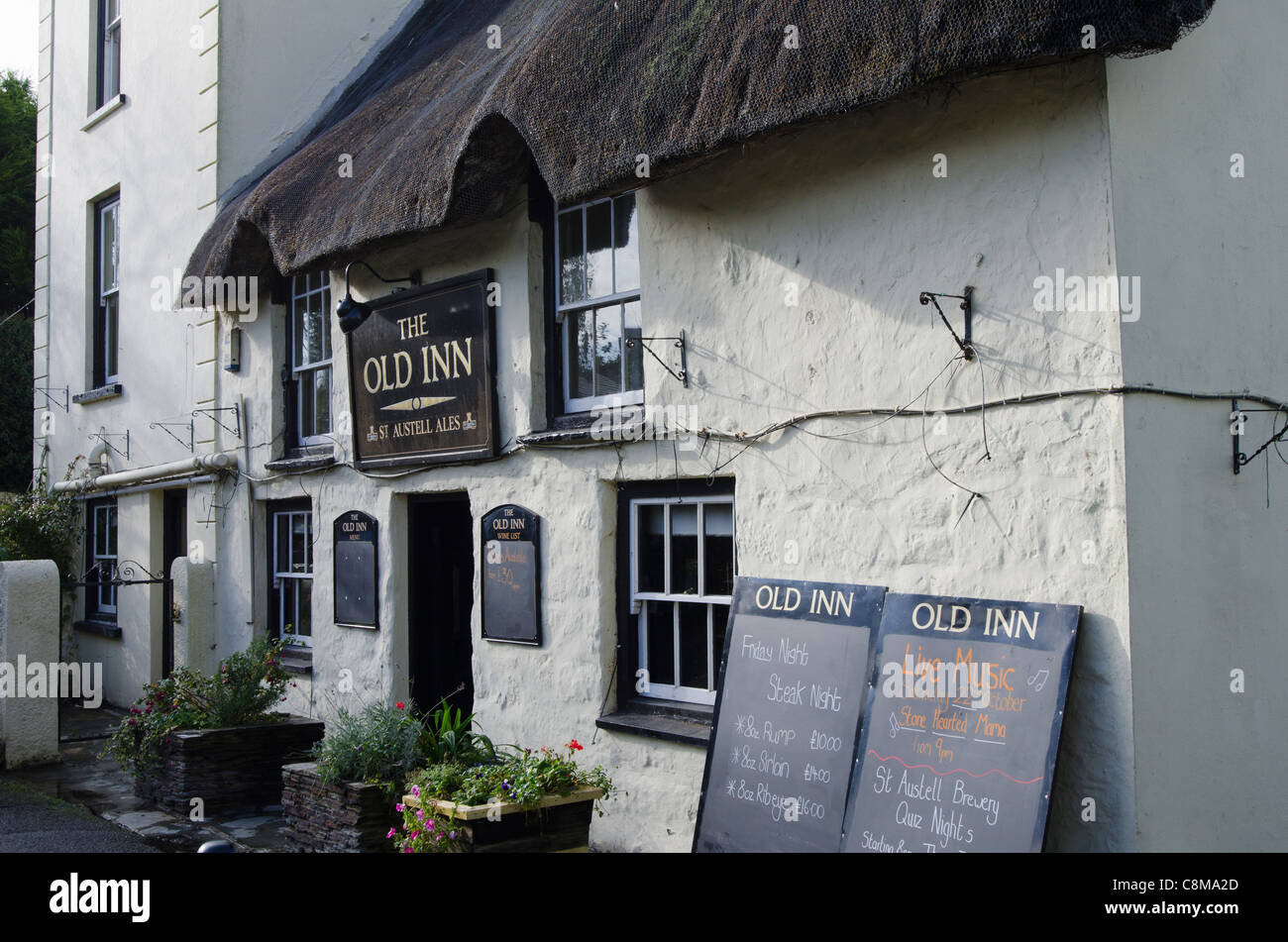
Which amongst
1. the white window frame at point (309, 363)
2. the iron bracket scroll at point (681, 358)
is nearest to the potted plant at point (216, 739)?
the white window frame at point (309, 363)

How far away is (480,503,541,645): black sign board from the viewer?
7.12 m

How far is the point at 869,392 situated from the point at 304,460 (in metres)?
5.69

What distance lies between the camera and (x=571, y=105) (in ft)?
19.9

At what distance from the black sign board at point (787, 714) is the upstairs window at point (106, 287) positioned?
10183mm

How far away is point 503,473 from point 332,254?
2088 millimetres

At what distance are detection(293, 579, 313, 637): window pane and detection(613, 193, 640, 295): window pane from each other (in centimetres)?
470

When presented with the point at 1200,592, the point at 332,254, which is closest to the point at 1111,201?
the point at 1200,592

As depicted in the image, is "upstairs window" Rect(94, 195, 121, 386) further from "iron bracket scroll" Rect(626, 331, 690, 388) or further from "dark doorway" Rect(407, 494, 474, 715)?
"iron bracket scroll" Rect(626, 331, 690, 388)

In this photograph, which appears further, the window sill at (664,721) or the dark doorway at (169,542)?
the dark doorway at (169,542)

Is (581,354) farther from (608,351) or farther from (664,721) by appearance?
(664,721)

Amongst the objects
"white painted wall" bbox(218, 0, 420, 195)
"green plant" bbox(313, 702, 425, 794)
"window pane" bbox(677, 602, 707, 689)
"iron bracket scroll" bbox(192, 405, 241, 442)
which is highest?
"white painted wall" bbox(218, 0, 420, 195)

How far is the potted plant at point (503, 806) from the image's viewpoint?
570cm

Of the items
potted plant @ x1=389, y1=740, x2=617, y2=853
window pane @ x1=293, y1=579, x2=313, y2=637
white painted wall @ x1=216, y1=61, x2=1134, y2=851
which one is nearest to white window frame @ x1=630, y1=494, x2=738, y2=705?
white painted wall @ x1=216, y1=61, x2=1134, y2=851

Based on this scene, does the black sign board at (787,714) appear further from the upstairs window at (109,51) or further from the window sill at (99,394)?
the upstairs window at (109,51)
